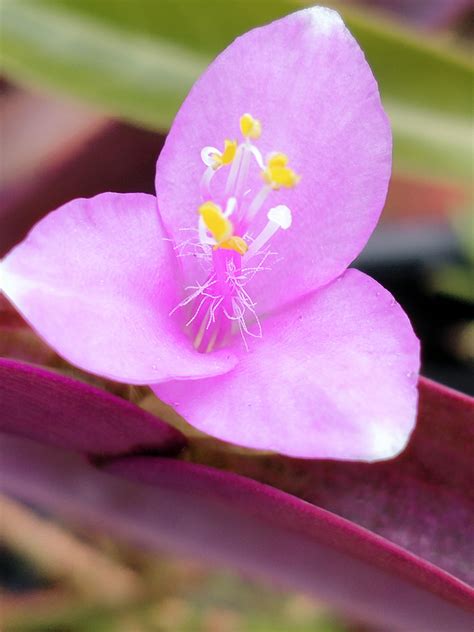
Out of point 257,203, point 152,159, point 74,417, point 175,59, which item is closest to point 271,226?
point 257,203

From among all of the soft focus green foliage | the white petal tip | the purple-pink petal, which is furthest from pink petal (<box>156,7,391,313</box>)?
the soft focus green foliage

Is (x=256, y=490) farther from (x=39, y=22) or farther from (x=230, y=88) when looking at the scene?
(x=39, y=22)

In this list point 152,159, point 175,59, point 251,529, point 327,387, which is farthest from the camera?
point 152,159

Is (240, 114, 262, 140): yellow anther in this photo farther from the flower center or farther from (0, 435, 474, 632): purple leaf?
(0, 435, 474, 632): purple leaf

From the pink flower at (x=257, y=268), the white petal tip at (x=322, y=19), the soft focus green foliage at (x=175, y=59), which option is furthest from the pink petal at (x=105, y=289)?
the soft focus green foliage at (x=175, y=59)

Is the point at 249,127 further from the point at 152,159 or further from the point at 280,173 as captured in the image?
the point at 152,159
